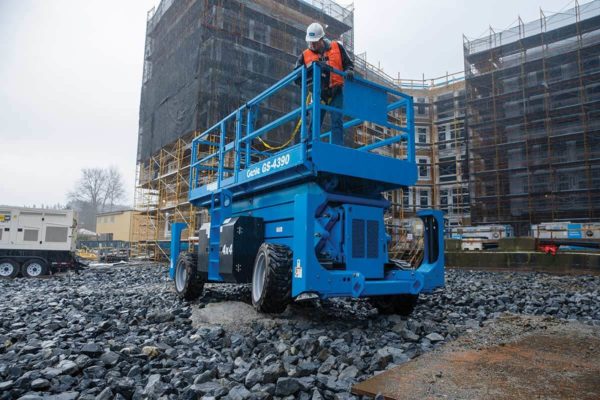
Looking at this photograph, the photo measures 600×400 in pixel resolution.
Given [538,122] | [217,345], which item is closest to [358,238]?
[217,345]

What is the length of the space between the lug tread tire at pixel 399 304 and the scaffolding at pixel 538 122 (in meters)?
27.8

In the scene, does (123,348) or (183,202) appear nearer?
(123,348)

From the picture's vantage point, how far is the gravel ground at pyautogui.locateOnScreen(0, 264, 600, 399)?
3061 mm

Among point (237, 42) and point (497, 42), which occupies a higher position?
point (497, 42)

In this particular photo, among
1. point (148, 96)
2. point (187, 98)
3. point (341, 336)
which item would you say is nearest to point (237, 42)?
point (187, 98)

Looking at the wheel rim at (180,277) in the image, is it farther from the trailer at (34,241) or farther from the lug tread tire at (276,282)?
the trailer at (34,241)

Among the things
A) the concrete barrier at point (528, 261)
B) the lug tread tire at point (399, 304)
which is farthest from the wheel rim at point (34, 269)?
the concrete barrier at point (528, 261)

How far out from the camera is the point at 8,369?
3322 mm

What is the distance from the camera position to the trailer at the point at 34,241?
51.0 ft

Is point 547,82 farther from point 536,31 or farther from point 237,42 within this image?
point 237,42

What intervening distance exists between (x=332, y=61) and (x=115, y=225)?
48.7m

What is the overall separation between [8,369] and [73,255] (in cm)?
1547

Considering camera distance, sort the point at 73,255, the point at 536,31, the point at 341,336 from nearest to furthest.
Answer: the point at 341,336, the point at 73,255, the point at 536,31

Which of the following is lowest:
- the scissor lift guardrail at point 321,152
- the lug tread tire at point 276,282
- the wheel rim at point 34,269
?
the wheel rim at point 34,269
